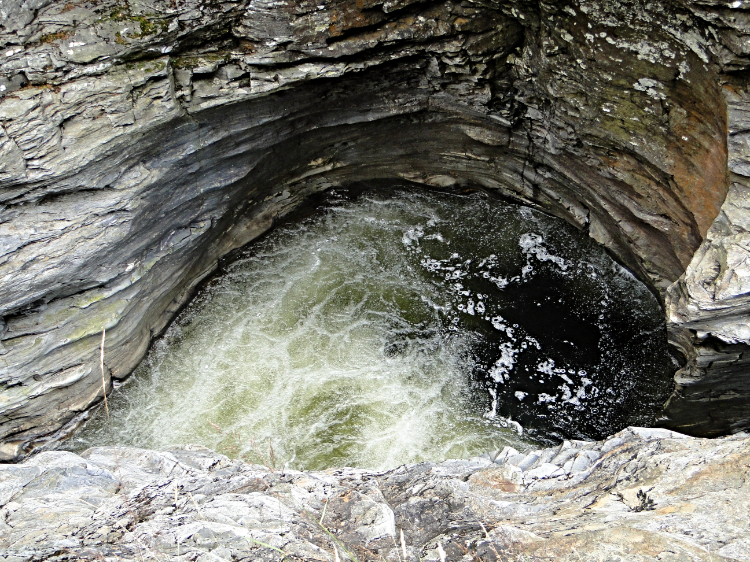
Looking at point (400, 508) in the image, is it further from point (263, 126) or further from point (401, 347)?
point (263, 126)

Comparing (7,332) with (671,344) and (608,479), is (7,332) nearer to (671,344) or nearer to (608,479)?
(608,479)

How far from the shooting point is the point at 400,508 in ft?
11.1

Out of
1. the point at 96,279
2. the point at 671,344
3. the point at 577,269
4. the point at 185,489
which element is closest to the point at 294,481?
the point at 185,489

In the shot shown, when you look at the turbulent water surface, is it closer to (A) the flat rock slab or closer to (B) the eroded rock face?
(B) the eroded rock face

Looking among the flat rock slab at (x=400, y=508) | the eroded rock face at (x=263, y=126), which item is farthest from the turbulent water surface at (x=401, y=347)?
the flat rock slab at (x=400, y=508)

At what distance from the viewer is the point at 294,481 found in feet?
11.8

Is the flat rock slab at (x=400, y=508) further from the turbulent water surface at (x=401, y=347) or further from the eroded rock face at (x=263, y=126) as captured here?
the eroded rock face at (x=263, y=126)

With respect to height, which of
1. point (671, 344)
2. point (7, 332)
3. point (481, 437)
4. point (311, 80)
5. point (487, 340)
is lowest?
point (481, 437)

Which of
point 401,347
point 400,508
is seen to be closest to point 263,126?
point 401,347

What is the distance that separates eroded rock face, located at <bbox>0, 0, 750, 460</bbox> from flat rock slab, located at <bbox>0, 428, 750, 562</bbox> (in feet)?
4.33

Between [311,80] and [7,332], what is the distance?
3255mm

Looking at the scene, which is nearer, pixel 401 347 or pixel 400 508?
pixel 400 508

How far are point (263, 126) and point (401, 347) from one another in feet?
8.08

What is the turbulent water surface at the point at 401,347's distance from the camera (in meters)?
5.23
